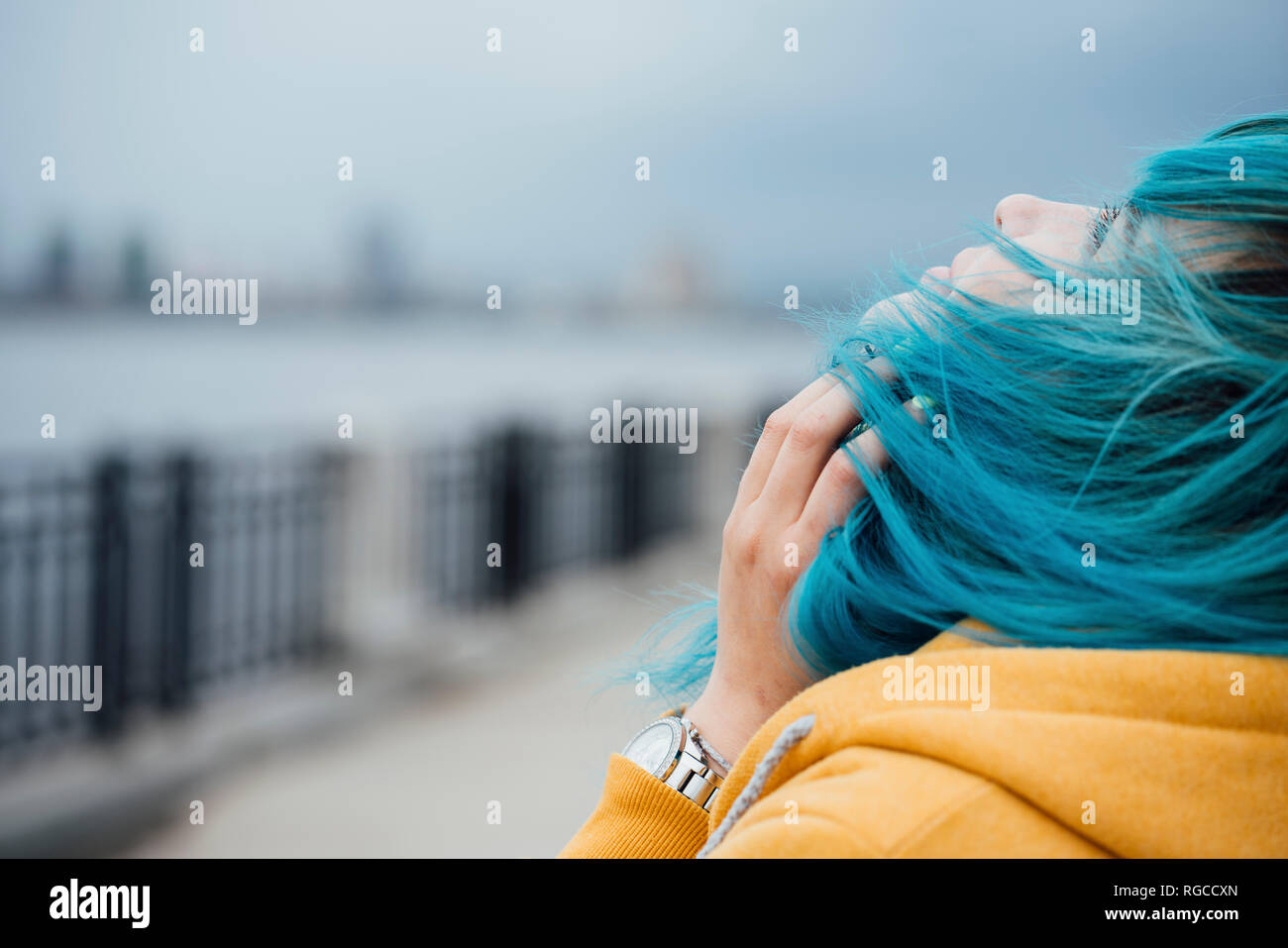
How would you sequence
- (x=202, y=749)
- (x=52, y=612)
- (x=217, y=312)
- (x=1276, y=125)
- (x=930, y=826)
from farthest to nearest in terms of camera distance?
1. (x=202, y=749)
2. (x=52, y=612)
3. (x=217, y=312)
4. (x=1276, y=125)
5. (x=930, y=826)

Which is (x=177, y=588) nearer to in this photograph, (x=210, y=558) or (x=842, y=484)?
(x=210, y=558)

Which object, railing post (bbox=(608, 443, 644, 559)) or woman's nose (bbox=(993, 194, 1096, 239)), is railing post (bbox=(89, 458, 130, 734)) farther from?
railing post (bbox=(608, 443, 644, 559))

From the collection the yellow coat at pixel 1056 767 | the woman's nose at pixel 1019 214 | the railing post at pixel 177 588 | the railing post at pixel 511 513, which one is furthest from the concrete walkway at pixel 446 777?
the yellow coat at pixel 1056 767

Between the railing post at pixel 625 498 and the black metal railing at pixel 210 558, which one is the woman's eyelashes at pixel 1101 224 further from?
the railing post at pixel 625 498

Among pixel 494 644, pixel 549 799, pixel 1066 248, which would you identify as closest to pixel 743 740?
pixel 1066 248

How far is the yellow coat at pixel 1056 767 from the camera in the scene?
842mm

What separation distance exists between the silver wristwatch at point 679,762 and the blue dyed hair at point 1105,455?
22cm

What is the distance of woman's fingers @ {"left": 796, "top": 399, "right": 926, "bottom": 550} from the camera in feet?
3.82

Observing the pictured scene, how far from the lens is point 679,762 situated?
1.28m

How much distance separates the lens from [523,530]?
26.4ft

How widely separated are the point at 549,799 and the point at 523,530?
319 cm

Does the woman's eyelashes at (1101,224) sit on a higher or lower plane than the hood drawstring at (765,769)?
higher

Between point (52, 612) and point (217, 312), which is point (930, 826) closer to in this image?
point (217, 312)

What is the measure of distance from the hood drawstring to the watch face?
27 centimetres
